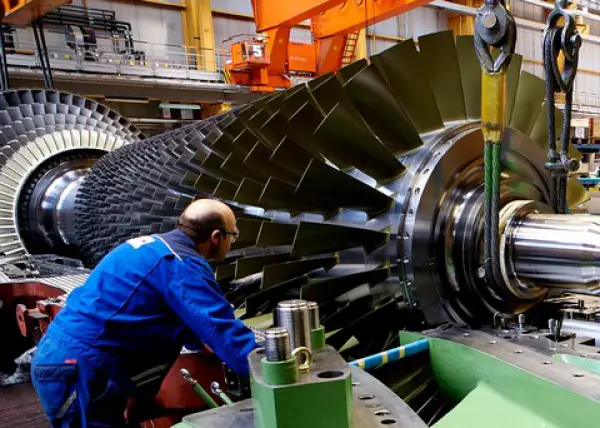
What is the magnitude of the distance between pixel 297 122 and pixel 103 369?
0.74 metres

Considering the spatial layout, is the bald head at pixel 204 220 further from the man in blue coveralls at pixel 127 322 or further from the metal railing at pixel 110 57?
the metal railing at pixel 110 57

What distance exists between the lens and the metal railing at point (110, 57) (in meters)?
5.38

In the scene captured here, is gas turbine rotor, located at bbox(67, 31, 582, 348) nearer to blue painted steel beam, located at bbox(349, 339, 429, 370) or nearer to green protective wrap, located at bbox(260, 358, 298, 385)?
blue painted steel beam, located at bbox(349, 339, 429, 370)

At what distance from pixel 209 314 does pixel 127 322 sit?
0.26 meters

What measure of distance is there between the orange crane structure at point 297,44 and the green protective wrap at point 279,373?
4072mm

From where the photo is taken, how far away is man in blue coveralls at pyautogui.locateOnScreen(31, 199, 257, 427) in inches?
47.8

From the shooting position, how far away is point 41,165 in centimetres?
348

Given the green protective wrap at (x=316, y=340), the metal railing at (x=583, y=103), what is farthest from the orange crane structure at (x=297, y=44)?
the metal railing at (x=583, y=103)

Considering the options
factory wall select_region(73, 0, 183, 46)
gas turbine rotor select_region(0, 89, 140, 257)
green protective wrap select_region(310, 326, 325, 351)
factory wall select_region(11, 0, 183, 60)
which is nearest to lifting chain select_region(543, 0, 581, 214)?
green protective wrap select_region(310, 326, 325, 351)

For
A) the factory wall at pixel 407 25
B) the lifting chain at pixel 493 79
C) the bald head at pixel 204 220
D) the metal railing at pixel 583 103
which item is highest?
the factory wall at pixel 407 25

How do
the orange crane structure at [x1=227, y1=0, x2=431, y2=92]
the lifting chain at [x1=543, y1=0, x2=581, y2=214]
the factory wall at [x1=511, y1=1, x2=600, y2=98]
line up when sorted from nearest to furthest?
the lifting chain at [x1=543, y1=0, x2=581, y2=214] → the orange crane structure at [x1=227, y1=0, x2=431, y2=92] → the factory wall at [x1=511, y1=1, x2=600, y2=98]

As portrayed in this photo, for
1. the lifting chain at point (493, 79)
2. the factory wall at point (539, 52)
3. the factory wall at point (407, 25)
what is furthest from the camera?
the factory wall at point (539, 52)

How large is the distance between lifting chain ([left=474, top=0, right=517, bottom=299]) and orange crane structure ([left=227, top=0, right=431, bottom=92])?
3543 mm

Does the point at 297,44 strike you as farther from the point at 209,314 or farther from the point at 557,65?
the point at 209,314
